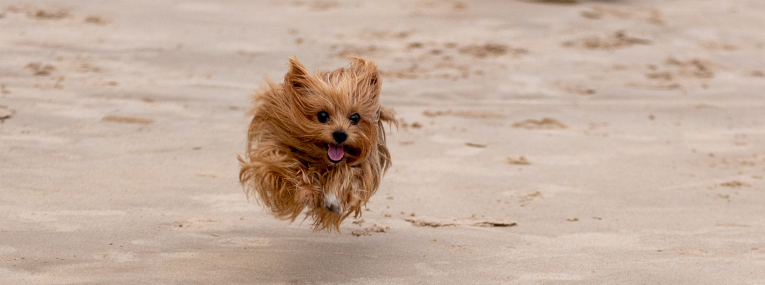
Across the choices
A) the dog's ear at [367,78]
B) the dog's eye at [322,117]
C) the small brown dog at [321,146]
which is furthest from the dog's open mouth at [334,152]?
the dog's ear at [367,78]

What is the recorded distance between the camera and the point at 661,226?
5.43 metres

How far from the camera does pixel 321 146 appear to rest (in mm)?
4395

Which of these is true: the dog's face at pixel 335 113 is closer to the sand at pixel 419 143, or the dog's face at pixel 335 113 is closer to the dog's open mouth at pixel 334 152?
the dog's open mouth at pixel 334 152

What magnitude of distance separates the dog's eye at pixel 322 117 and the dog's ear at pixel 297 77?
0.20 m

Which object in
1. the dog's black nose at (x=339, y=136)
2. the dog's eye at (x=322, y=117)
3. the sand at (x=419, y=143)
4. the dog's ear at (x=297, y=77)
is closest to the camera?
the dog's black nose at (x=339, y=136)

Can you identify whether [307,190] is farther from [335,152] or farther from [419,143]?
[419,143]

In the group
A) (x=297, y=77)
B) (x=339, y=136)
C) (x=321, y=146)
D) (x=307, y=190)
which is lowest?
(x=307, y=190)

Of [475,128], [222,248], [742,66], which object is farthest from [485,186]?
[742,66]

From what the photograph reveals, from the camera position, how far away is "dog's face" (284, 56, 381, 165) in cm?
430

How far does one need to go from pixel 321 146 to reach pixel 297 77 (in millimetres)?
420

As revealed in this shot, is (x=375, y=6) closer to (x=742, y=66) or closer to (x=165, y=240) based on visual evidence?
(x=742, y=66)

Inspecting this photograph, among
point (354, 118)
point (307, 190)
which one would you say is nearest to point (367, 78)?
point (354, 118)

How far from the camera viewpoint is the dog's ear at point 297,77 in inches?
176

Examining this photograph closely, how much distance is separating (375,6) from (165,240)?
22.9 feet
